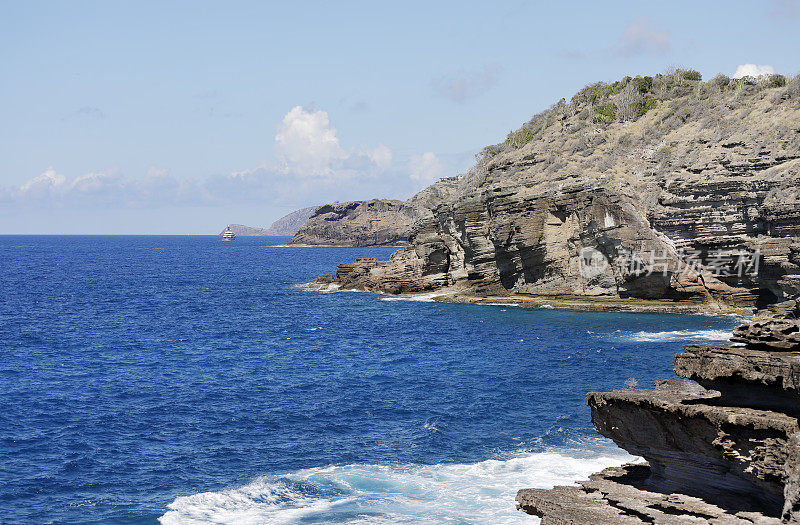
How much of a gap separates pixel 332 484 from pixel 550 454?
800 cm

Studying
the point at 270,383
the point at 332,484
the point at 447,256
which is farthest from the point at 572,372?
the point at 447,256

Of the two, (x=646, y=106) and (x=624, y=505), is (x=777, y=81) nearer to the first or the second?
(x=646, y=106)

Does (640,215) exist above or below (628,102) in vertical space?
below

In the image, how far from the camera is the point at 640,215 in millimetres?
58156

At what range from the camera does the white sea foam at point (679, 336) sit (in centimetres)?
4406

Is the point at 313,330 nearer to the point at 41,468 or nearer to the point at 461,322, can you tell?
the point at 461,322

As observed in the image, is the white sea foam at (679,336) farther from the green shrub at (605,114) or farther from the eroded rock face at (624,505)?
the green shrub at (605,114)

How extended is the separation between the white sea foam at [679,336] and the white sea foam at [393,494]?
2225 centimetres

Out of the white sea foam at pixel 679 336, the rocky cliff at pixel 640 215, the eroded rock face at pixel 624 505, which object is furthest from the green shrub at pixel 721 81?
the eroded rock face at pixel 624 505

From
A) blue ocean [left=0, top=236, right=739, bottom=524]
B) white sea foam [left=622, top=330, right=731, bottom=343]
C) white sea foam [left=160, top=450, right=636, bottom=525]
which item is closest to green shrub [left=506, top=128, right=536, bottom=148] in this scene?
blue ocean [left=0, top=236, right=739, bottom=524]

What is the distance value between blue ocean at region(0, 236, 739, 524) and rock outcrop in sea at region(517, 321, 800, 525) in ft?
21.9

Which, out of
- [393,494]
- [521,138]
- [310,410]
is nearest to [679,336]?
[310,410]

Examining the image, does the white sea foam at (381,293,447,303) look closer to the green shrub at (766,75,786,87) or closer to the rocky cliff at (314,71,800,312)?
the rocky cliff at (314,71,800,312)

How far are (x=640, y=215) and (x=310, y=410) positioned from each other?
37823 mm
